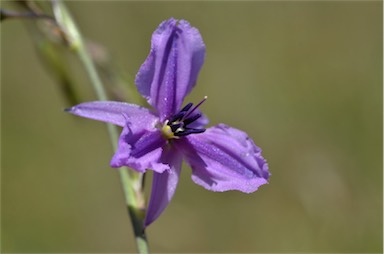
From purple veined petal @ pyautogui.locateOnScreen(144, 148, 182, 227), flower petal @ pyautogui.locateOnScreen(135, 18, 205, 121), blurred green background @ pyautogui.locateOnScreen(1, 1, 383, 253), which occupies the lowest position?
purple veined petal @ pyautogui.locateOnScreen(144, 148, 182, 227)

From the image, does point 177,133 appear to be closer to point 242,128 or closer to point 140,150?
point 140,150

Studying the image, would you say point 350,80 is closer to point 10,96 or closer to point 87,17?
point 87,17

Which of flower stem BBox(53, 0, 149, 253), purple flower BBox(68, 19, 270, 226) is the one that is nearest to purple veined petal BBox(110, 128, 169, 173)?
purple flower BBox(68, 19, 270, 226)

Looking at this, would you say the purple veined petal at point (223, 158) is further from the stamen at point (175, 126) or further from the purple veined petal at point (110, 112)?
the purple veined petal at point (110, 112)

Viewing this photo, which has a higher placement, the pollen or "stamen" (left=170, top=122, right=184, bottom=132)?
"stamen" (left=170, top=122, right=184, bottom=132)

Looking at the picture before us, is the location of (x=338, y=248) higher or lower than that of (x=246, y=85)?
lower

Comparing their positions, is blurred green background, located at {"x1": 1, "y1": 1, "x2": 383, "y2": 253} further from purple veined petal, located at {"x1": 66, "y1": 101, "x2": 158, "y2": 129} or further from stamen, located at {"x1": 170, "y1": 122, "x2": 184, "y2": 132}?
purple veined petal, located at {"x1": 66, "y1": 101, "x2": 158, "y2": 129}

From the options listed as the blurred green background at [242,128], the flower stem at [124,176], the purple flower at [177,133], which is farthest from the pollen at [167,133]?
the blurred green background at [242,128]

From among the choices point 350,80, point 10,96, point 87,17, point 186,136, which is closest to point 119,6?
point 87,17
